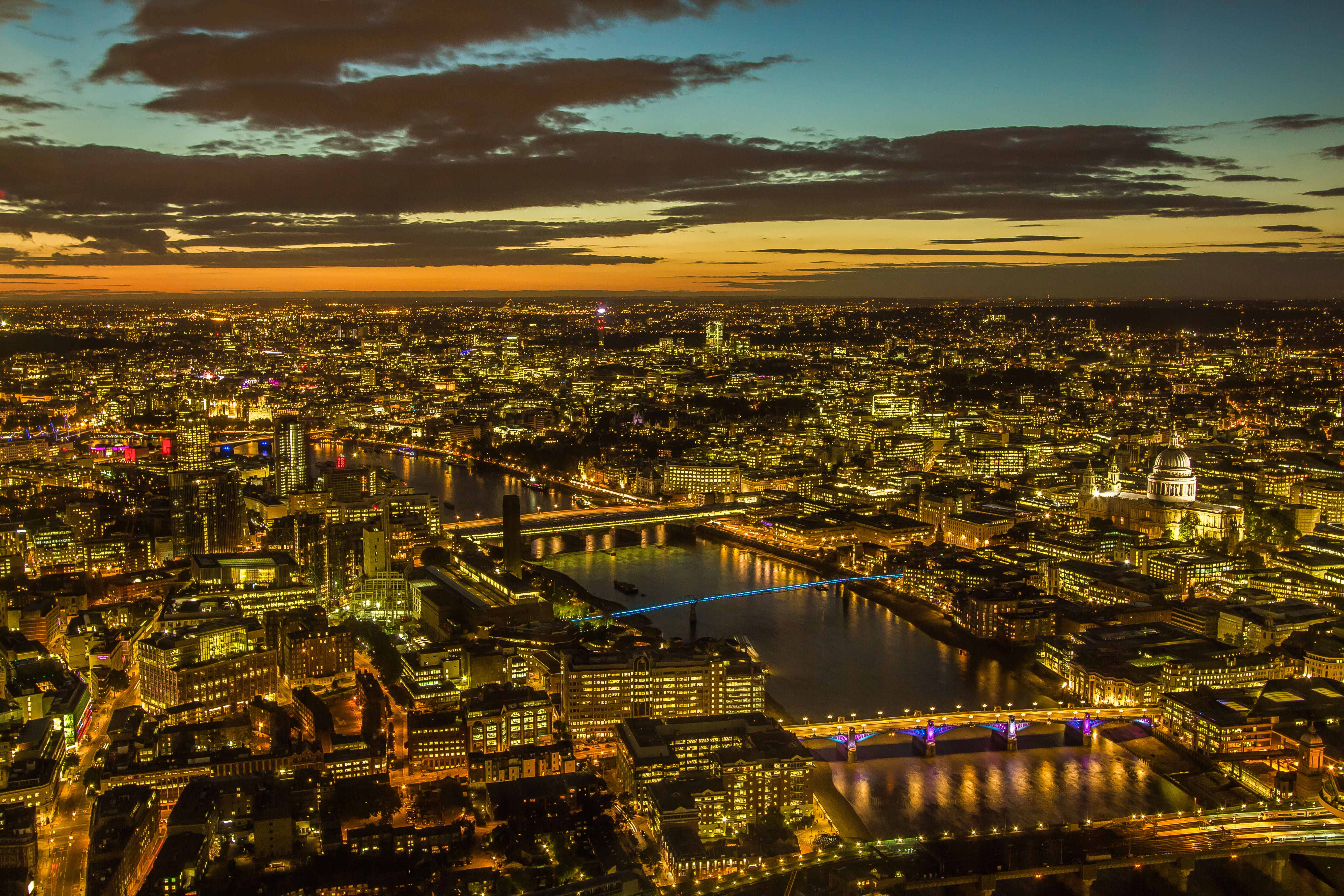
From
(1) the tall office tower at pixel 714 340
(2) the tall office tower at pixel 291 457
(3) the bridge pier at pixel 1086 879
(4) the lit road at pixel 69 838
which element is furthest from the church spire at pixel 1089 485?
(1) the tall office tower at pixel 714 340

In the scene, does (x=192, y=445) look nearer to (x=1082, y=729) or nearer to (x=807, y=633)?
(x=807, y=633)

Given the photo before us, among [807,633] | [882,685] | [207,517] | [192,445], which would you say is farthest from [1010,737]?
[192,445]

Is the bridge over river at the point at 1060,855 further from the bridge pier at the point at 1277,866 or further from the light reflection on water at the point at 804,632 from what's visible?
the light reflection on water at the point at 804,632

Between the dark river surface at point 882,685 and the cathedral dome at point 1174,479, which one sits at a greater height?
the cathedral dome at point 1174,479

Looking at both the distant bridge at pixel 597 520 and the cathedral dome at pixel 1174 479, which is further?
the cathedral dome at pixel 1174 479

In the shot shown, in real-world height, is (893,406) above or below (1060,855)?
above

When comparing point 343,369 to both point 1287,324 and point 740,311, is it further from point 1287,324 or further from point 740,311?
point 1287,324
